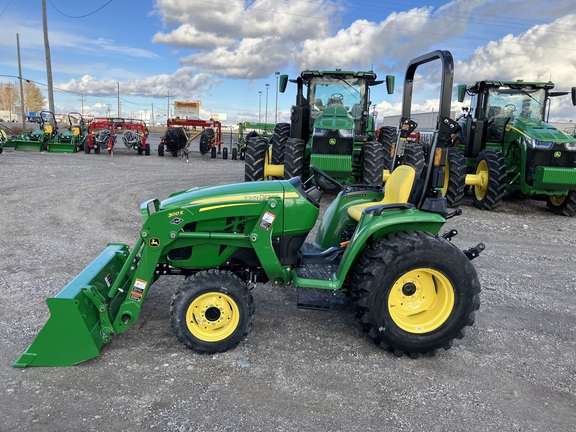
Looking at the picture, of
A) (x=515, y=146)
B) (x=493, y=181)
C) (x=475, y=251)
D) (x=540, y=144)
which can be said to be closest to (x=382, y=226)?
(x=475, y=251)

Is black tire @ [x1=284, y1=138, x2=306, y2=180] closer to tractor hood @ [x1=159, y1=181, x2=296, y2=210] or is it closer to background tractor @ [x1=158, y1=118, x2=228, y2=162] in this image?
tractor hood @ [x1=159, y1=181, x2=296, y2=210]

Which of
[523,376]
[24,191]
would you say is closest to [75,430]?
[523,376]

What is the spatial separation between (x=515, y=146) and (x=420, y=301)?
7.78 m

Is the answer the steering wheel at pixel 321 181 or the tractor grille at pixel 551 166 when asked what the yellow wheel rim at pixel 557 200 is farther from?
the steering wheel at pixel 321 181

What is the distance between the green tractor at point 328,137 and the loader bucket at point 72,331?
21.0 feet

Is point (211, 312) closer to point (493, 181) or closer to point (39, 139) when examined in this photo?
point (493, 181)

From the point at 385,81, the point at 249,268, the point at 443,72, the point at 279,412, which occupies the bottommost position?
the point at 279,412

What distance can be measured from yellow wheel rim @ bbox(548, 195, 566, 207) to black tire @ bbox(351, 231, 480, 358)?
747cm

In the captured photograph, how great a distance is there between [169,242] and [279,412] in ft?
4.75

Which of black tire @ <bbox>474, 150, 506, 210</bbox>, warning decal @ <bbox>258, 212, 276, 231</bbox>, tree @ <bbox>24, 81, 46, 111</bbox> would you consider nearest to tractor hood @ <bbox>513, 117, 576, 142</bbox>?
black tire @ <bbox>474, 150, 506, 210</bbox>

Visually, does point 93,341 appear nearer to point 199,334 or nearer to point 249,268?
point 199,334

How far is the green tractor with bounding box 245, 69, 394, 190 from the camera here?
9258mm

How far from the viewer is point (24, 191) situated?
10008mm

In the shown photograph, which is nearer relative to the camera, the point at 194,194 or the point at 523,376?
the point at 523,376
